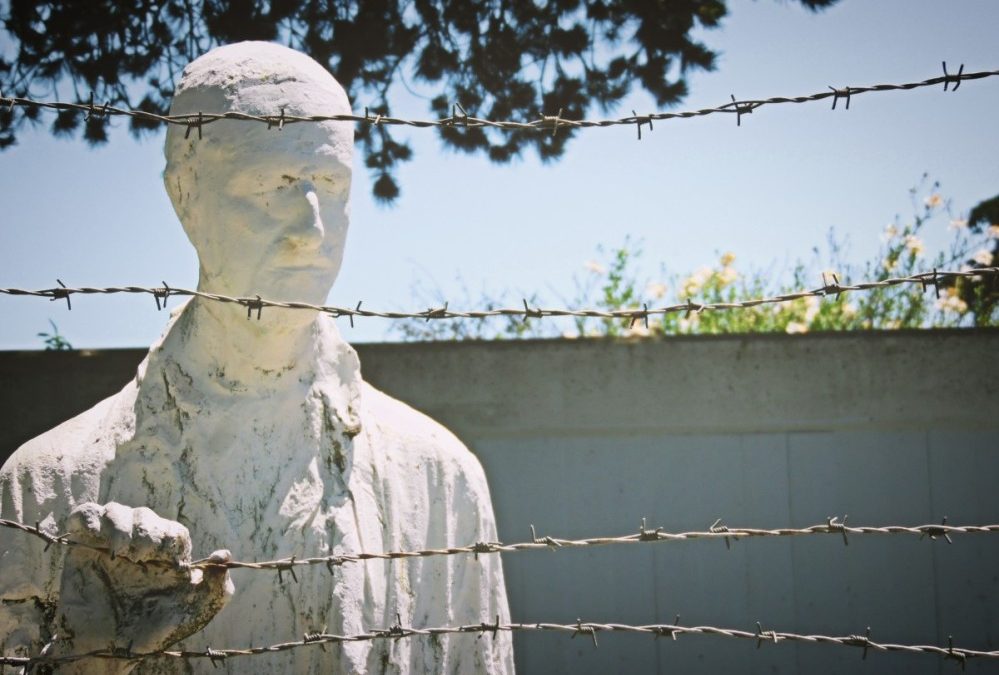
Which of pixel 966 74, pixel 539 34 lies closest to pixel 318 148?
pixel 966 74

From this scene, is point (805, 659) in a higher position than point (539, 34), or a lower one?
lower

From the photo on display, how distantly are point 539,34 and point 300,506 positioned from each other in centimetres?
370

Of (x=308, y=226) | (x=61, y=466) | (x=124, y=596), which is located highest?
(x=308, y=226)

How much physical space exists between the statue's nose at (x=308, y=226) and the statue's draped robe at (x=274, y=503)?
0.26 m

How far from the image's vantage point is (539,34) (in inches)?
220

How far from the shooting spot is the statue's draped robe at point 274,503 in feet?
7.78

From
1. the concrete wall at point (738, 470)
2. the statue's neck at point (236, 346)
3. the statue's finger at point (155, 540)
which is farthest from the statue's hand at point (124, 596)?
the concrete wall at point (738, 470)

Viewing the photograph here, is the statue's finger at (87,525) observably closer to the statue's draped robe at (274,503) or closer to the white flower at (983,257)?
the statue's draped robe at (274,503)

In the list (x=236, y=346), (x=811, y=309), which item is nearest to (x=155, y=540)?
(x=236, y=346)

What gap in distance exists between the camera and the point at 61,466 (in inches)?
95.0

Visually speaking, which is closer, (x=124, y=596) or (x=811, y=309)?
(x=124, y=596)

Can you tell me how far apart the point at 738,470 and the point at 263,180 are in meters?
3.68

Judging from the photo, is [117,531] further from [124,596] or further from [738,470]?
[738,470]

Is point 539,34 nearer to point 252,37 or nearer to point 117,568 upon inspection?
point 252,37
